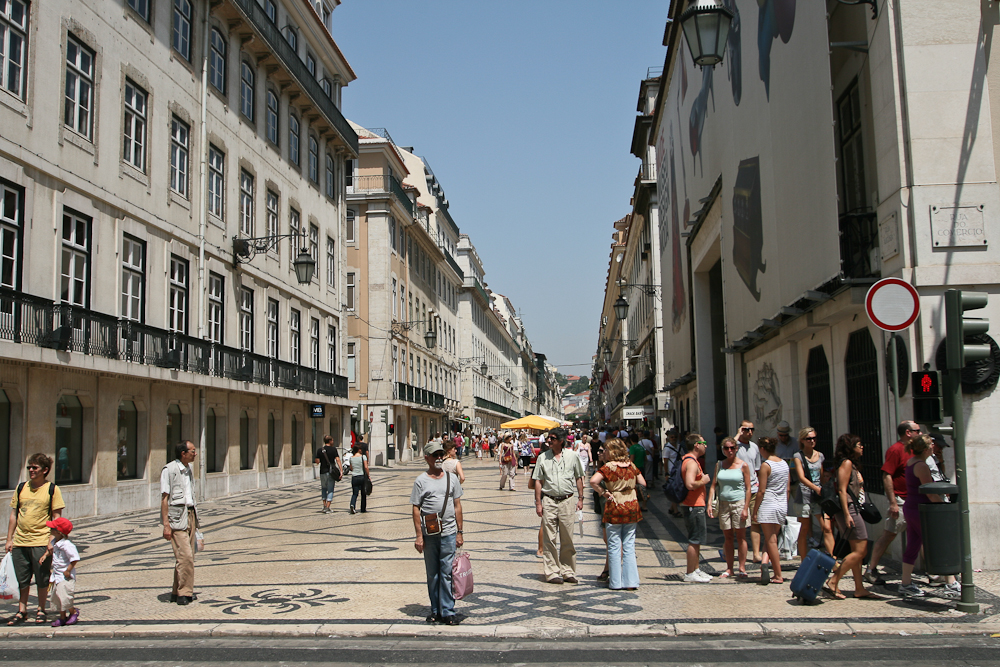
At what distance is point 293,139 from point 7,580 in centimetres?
2449

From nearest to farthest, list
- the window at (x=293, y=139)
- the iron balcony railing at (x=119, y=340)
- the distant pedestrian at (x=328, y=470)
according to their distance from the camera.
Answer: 1. the iron balcony railing at (x=119, y=340)
2. the distant pedestrian at (x=328, y=470)
3. the window at (x=293, y=139)

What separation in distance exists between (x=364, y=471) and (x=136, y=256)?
6979mm

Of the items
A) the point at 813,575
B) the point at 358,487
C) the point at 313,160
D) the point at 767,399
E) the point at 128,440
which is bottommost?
the point at 813,575

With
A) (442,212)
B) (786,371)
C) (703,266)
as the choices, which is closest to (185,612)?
(786,371)

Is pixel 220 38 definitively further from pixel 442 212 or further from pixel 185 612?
pixel 442 212

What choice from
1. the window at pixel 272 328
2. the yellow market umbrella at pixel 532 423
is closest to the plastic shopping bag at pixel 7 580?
the window at pixel 272 328

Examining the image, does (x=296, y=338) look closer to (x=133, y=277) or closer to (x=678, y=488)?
(x=133, y=277)

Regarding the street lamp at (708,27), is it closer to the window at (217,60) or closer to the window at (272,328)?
the window at (217,60)

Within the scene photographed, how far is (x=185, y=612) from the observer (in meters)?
8.11

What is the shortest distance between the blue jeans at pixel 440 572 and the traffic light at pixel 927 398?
4.10 metres

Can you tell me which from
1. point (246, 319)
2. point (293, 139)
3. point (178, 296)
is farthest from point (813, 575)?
point (293, 139)

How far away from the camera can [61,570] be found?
768cm

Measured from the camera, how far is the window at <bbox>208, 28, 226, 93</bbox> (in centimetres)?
2378

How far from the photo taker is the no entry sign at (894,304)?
7820 mm
